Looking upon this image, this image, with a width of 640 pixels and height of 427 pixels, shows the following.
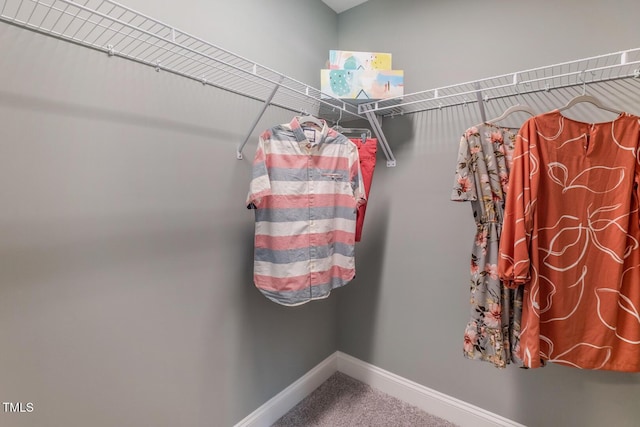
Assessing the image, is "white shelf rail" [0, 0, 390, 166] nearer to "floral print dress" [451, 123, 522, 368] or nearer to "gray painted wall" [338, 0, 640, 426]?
"gray painted wall" [338, 0, 640, 426]

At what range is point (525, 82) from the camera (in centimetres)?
105

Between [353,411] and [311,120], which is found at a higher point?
[311,120]

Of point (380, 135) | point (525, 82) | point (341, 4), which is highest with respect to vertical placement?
point (341, 4)

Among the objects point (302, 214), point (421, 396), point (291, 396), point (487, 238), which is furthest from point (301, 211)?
point (421, 396)

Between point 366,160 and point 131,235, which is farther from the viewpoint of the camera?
point 366,160

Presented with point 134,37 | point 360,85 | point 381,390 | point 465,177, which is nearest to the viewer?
point 134,37

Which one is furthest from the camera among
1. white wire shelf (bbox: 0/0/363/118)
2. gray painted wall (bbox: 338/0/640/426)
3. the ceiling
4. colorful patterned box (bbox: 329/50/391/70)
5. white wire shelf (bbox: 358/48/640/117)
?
the ceiling

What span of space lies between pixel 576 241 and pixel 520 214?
22 centimetres

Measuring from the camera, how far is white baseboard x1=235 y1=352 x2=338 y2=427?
1508mm

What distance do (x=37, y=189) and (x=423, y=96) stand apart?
1.69 m

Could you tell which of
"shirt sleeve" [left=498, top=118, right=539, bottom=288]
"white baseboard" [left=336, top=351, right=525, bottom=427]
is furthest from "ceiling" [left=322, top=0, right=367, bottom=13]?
"white baseboard" [left=336, top=351, right=525, bottom=427]

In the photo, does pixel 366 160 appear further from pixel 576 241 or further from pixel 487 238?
pixel 576 241

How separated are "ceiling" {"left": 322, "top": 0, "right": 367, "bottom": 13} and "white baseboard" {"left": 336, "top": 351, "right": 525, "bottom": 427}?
2297 mm

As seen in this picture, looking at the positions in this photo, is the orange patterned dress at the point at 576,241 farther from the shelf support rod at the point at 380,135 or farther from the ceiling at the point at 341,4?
the ceiling at the point at 341,4
